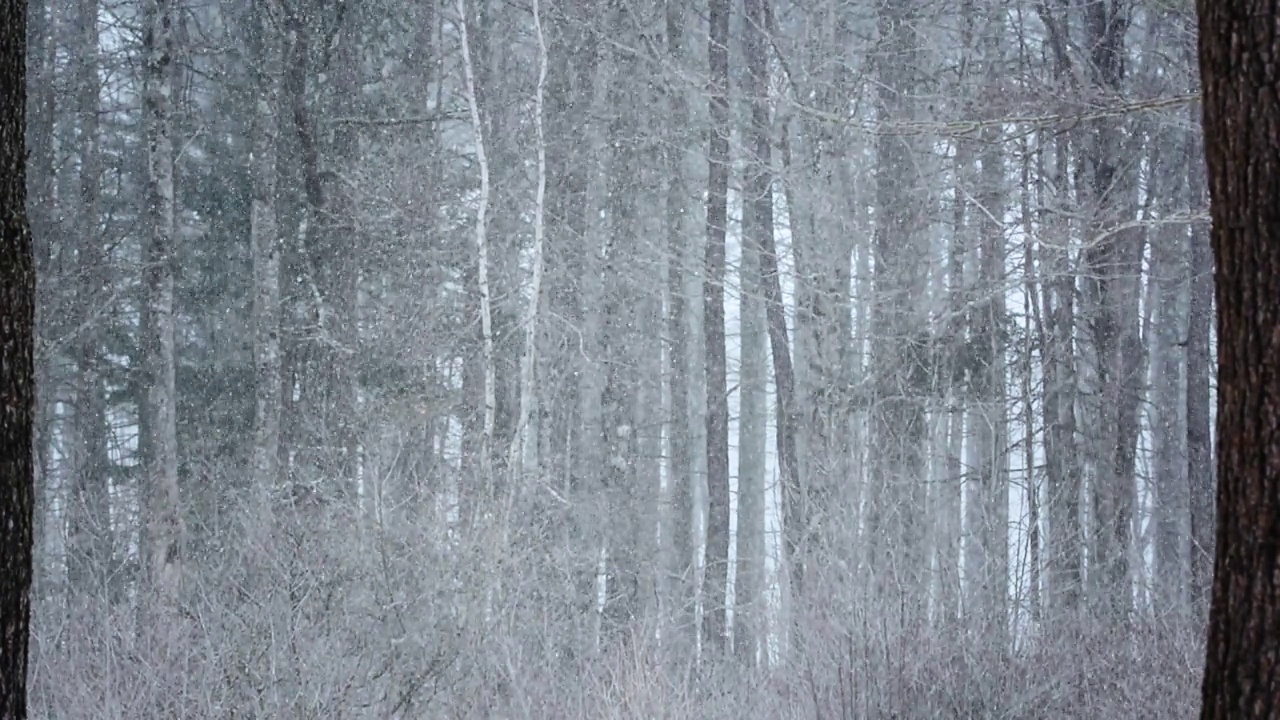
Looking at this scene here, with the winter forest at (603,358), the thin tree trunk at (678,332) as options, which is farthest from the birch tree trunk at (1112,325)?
the thin tree trunk at (678,332)

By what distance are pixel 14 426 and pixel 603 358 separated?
431 inches

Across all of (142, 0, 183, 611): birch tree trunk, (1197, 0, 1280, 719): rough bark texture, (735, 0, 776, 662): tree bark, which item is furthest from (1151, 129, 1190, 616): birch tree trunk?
(142, 0, 183, 611): birch tree trunk

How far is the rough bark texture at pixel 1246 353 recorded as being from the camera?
92.0 inches

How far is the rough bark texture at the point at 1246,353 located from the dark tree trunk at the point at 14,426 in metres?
2.66

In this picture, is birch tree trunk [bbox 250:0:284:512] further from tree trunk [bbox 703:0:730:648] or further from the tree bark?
the tree bark

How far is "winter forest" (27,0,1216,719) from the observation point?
7.31 m

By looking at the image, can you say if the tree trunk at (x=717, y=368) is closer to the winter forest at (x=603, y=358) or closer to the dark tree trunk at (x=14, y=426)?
the winter forest at (x=603, y=358)

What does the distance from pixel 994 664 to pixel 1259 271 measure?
17.3ft

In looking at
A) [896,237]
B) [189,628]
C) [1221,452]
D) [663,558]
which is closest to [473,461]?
[189,628]

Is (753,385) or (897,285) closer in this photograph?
(897,285)

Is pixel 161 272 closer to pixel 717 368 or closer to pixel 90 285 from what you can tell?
pixel 90 285

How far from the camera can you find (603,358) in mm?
13828

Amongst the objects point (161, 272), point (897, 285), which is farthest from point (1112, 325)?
point (161, 272)

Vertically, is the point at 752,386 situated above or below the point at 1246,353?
below
